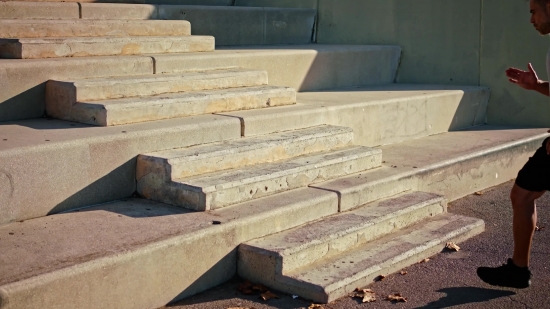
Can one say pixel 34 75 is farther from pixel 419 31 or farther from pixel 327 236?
pixel 419 31

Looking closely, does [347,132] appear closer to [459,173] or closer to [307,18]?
[459,173]

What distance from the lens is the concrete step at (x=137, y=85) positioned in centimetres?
526

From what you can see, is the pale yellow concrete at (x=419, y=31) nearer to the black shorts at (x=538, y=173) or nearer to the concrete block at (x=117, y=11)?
the concrete block at (x=117, y=11)

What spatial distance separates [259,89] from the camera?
6.26 meters

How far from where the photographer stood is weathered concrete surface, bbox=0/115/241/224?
4.30 m

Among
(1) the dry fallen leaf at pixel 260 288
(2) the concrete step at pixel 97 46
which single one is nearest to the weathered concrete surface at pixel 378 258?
(1) the dry fallen leaf at pixel 260 288

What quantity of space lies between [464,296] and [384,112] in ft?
9.21

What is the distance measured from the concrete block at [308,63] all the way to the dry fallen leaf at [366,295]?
2583 millimetres

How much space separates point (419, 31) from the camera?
8.91m

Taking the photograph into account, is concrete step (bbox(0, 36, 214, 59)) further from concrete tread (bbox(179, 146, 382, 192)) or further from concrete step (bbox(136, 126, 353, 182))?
concrete tread (bbox(179, 146, 382, 192))

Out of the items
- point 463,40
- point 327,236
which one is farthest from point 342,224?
point 463,40

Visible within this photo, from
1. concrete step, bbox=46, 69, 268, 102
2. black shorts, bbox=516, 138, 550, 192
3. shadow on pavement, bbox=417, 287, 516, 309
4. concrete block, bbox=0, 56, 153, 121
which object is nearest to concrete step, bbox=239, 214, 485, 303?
shadow on pavement, bbox=417, 287, 516, 309

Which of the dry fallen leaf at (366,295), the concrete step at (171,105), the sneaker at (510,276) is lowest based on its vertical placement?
the dry fallen leaf at (366,295)

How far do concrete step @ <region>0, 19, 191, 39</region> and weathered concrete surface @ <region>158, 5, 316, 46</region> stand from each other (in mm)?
432
